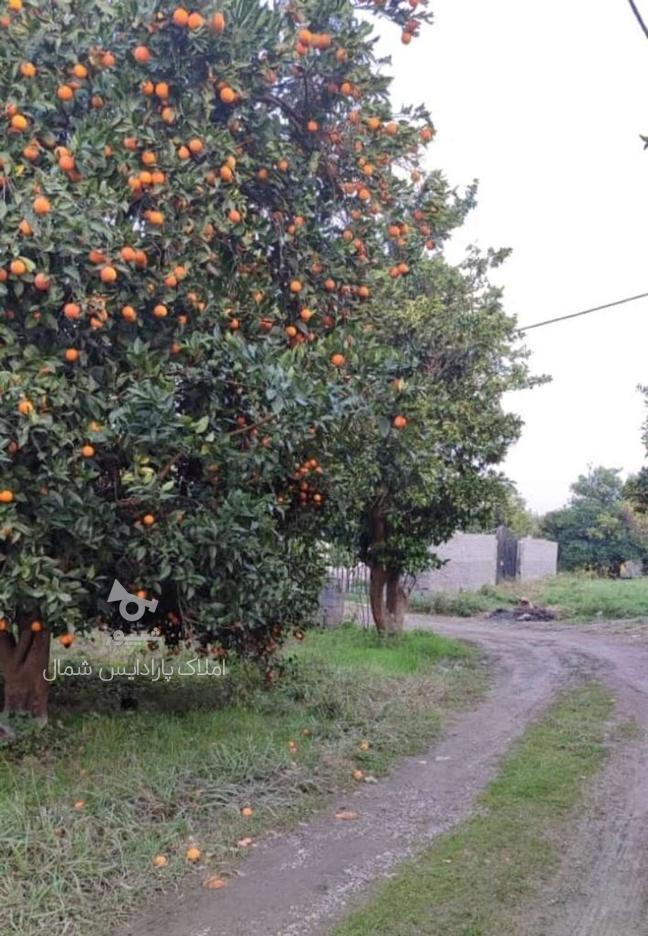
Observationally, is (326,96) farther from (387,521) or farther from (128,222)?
(387,521)

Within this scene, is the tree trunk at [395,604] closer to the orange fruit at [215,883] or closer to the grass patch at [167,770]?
the grass patch at [167,770]

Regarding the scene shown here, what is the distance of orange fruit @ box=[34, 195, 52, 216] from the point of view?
409 cm

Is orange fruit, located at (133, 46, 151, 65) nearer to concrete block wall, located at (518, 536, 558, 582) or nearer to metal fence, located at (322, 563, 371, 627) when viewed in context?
metal fence, located at (322, 563, 371, 627)

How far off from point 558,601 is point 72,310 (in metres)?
19.0

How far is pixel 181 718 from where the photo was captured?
6.65m

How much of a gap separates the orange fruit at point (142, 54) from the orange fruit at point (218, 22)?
0.38 meters

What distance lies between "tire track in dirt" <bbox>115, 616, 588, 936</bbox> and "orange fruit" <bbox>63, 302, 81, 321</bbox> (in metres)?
2.77

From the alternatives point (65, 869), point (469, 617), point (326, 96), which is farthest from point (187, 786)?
point (469, 617)

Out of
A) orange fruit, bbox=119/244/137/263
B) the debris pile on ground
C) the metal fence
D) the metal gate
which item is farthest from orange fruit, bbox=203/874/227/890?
the metal gate

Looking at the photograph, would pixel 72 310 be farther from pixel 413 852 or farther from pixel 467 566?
pixel 467 566

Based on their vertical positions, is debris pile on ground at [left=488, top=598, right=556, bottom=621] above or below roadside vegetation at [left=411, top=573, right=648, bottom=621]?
below

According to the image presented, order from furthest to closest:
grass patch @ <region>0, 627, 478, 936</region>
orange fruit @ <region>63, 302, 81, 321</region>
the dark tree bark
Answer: the dark tree bark, orange fruit @ <region>63, 302, 81, 321</region>, grass patch @ <region>0, 627, 478, 936</region>

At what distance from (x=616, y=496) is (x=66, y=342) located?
104 feet

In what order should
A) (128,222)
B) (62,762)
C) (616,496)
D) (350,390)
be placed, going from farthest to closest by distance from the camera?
(616,496) < (62,762) < (350,390) < (128,222)
